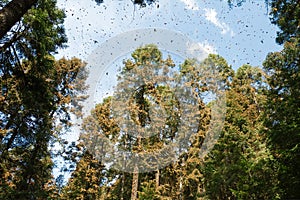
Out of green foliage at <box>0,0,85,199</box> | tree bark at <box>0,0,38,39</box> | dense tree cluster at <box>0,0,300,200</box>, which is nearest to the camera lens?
tree bark at <box>0,0,38,39</box>

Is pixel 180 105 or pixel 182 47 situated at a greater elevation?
pixel 180 105

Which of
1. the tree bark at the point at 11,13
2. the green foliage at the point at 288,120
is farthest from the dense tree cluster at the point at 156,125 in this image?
the tree bark at the point at 11,13

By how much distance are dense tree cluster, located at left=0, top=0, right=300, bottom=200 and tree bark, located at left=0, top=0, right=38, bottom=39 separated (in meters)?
2.30

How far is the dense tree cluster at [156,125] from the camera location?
973 centimetres

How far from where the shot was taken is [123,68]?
74.4 ft

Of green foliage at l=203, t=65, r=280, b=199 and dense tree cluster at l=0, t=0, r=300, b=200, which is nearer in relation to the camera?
dense tree cluster at l=0, t=0, r=300, b=200

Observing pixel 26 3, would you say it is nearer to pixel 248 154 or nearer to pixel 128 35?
A: pixel 128 35

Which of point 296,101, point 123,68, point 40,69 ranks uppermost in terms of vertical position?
point 123,68

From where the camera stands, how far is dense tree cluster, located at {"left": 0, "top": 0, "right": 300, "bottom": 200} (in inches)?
383

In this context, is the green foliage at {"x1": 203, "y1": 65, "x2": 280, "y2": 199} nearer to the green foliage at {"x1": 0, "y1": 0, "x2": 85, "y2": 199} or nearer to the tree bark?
the green foliage at {"x1": 0, "y1": 0, "x2": 85, "y2": 199}

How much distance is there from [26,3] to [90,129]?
19.5 meters

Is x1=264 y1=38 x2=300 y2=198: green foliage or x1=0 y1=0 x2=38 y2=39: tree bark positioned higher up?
x1=264 y1=38 x2=300 y2=198: green foliage

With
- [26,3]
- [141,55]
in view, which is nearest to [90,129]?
[141,55]

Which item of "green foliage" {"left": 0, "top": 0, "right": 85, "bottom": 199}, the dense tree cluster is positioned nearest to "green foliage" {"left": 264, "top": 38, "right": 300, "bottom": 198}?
the dense tree cluster
